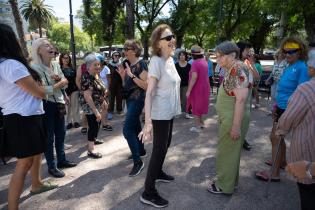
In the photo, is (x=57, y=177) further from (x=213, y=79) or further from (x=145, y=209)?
(x=213, y=79)

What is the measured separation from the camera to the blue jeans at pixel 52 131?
3.80m

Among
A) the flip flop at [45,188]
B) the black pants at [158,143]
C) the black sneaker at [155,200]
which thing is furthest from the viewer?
the flip flop at [45,188]

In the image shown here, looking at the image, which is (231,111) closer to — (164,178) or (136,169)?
(164,178)

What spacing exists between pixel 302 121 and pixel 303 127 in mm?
41

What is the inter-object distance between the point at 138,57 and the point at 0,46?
5.79ft

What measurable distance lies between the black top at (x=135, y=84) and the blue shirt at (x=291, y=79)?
175cm

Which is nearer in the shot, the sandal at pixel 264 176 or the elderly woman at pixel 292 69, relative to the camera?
the elderly woman at pixel 292 69

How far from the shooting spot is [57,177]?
3.95 meters

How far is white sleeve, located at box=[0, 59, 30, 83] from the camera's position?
2.56 meters

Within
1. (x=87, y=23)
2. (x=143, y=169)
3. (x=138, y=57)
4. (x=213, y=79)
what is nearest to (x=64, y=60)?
(x=138, y=57)

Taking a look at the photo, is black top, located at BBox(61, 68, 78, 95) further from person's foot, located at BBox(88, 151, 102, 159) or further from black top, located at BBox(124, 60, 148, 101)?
black top, located at BBox(124, 60, 148, 101)

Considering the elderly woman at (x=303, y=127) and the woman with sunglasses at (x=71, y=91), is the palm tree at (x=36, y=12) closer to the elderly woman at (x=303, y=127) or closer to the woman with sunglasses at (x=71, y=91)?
the woman with sunglasses at (x=71, y=91)

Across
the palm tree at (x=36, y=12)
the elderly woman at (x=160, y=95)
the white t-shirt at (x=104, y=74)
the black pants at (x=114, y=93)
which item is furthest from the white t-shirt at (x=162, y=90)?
the palm tree at (x=36, y=12)

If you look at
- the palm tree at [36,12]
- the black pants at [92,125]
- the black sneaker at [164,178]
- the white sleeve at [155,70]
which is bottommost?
the black sneaker at [164,178]
